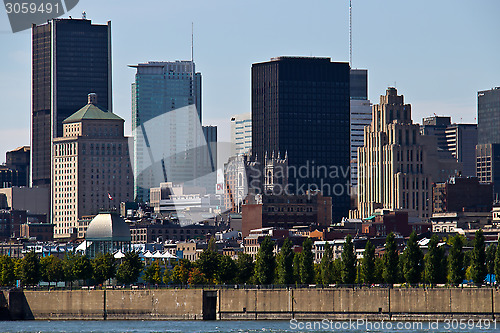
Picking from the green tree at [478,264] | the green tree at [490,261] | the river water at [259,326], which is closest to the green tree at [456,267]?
the green tree at [478,264]

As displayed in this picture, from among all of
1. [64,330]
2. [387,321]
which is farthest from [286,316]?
[64,330]

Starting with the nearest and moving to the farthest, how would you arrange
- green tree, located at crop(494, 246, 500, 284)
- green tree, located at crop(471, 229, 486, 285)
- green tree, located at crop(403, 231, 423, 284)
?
1. green tree, located at crop(494, 246, 500, 284)
2. green tree, located at crop(471, 229, 486, 285)
3. green tree, located at crop(403, 231, 423, 284)

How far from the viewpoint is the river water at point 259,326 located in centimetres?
17262

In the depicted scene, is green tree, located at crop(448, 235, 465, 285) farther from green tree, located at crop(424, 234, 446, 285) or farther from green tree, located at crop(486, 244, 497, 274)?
green tree, located at crop(486, 244, 497, 274)

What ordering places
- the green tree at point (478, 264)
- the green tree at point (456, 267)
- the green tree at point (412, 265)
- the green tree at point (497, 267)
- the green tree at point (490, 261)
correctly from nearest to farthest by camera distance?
1. the green tree at point (497, 267)
2. the green tree at point (478, 264)
3. the green tree at point (456, 267)
4. the green tree at point (490, 261)
5. the green tree at point (412, 265)

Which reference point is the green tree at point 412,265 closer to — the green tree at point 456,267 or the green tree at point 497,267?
the green tree at point 456,267

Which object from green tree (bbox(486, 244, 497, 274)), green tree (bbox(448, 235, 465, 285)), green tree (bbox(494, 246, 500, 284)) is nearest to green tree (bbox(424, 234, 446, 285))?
green tree (bbox(448, 235, 465, 285))

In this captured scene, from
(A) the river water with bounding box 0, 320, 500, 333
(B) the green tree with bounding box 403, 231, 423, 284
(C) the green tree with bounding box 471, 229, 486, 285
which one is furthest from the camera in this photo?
(B) the green tree with bounding box 403, 231, 423, 284

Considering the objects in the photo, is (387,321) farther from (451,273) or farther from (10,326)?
(10,326)

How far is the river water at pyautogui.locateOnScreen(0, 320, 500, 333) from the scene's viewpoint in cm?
17262

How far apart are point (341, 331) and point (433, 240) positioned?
31716 mm

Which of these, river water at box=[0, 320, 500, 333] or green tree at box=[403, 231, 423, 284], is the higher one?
green tree at box=[403, 231, 423, 284]

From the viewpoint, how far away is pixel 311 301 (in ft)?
638

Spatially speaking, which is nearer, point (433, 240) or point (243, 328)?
point (243, 328)
